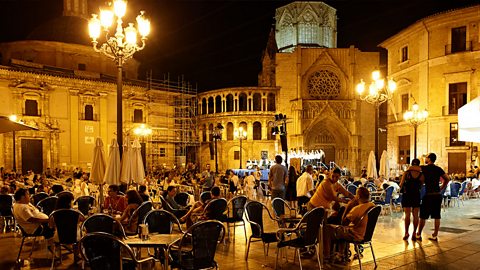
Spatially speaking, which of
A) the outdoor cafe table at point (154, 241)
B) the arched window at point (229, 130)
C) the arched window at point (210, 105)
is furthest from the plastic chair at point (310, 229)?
the arched window at point (210, 105)

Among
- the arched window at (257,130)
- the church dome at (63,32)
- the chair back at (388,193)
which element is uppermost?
the church dome at (63,32)

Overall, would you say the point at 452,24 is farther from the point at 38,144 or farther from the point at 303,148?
the point at 38,144

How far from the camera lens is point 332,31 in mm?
46312

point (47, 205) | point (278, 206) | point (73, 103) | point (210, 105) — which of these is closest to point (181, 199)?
point (47, 205)

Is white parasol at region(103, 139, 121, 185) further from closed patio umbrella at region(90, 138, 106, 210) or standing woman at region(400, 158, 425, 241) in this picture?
standing woman at region(400, 158, 425, 241)

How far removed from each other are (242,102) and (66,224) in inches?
1445

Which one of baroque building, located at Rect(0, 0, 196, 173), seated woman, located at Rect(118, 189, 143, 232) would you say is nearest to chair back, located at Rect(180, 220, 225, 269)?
seated woman, located at Rect(118, 189, 143, 232)

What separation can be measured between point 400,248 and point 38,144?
30.3 metres

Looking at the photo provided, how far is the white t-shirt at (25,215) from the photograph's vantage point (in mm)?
6477

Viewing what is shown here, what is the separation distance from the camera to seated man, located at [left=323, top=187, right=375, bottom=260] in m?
5.88

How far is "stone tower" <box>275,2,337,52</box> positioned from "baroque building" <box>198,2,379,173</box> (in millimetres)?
5767

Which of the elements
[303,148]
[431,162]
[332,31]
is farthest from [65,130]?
[332,31]

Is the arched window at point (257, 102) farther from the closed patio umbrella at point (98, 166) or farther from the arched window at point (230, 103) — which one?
the closed patio umbrella at point (98, 166)

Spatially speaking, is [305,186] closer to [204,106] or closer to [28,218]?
[28,218]
